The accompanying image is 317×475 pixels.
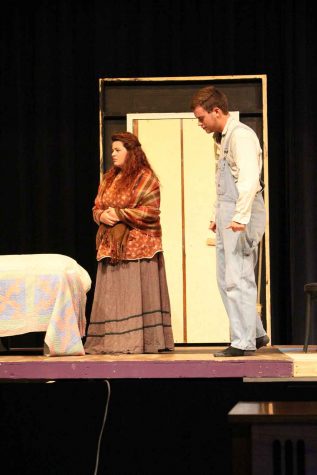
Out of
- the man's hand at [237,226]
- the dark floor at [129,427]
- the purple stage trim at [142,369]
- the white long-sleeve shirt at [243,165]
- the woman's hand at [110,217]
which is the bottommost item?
the dark floor at [129,427]

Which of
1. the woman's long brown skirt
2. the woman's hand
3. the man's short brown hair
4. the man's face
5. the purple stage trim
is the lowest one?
the purple stage trim

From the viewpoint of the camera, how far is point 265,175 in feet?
21.6

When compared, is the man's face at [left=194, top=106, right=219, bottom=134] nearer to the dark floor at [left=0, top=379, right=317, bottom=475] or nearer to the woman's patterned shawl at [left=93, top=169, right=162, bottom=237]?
the woman's patterned shawl at [left=93, top=169, right=162, bottom=237]

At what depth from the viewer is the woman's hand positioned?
195 inches

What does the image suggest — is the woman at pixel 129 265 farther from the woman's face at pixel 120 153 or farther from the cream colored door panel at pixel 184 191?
the cream colored door panel at pixel 184 191

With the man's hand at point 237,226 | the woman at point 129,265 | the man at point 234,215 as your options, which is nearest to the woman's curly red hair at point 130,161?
the woman at point 129,265

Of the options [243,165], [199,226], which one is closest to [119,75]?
[199,226]

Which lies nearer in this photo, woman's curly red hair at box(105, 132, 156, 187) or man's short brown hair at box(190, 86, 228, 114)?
man's short brown hair at box(190, 86, 228, 114)

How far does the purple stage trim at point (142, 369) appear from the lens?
4.26 meters

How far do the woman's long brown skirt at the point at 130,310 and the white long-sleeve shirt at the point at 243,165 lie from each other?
2.70ft

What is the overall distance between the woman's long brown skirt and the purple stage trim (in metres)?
0.53

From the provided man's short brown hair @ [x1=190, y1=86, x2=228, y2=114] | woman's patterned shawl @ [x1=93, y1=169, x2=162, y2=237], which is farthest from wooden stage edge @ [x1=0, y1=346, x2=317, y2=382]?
man's short brown hair @ [x1=190, y1=86, x2=228, y2=114]

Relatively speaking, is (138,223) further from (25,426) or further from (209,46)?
(209,46)

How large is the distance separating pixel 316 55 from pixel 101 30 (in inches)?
67.8
